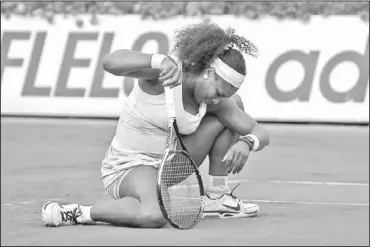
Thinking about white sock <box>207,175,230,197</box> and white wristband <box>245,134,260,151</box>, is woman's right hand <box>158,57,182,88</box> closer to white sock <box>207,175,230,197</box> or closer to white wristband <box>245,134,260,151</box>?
white wristband <box>245,134,260,151</box>

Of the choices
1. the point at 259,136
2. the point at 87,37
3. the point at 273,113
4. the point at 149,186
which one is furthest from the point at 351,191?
the point at 87,37

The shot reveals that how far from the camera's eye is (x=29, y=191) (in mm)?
8734

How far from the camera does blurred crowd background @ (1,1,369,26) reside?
14664 mm

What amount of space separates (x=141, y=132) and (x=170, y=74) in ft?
2.40

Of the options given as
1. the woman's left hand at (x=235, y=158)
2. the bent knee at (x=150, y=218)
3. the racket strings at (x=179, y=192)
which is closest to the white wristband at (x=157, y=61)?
the racket strings at (x=179, y=192)

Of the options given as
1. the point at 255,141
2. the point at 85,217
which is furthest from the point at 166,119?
the point at 85,217

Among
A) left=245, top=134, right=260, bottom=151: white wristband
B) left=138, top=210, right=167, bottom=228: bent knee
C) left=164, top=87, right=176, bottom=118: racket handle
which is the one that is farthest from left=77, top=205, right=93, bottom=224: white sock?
A: left=245, top=134, right=260, bottom=151: white wristband

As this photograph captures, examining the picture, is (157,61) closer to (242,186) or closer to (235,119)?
(235,119)

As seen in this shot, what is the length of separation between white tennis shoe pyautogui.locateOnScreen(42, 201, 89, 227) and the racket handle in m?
0.76

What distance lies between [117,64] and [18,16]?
29.8 ft

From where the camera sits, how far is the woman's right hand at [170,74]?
6.28 m

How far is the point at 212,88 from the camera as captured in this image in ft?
21.7

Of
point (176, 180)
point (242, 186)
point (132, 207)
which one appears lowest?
point (242, 186)

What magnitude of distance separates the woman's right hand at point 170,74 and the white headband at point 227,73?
36cm
